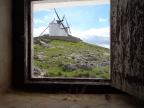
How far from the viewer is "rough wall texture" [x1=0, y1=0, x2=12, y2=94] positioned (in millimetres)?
1283

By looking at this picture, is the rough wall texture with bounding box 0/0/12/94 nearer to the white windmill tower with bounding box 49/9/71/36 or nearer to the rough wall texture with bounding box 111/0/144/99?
the rough wall texture with bounding box 111/0/144/99

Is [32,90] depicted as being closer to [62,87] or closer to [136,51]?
[62,87]

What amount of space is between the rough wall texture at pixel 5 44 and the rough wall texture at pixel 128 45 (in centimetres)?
127

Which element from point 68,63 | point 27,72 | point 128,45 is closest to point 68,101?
point 27,72

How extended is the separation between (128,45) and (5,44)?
136cm

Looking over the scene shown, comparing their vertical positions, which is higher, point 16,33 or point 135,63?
point 16,33

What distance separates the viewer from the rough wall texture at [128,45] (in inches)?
35.5

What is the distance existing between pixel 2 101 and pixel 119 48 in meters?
1.34

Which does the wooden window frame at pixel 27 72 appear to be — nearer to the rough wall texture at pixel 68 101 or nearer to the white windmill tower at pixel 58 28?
the rough wall texture at pixel 68 101

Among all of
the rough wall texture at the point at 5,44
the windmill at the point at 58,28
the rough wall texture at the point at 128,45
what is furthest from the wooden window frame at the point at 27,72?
the windmill at the point at 58,28

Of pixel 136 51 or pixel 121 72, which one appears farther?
pixel 121 72

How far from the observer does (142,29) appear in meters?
0.88

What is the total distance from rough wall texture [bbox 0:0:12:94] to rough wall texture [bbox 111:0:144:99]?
127 centimetres

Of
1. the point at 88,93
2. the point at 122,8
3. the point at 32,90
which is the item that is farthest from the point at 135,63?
the point at 32,90
